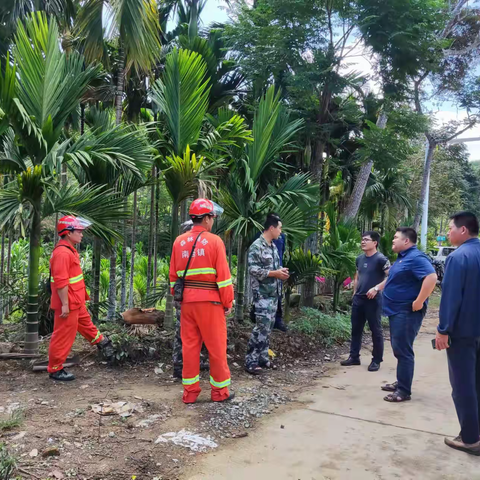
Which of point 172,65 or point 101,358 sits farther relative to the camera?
point 172,65

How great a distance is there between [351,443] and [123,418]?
74.4 inches

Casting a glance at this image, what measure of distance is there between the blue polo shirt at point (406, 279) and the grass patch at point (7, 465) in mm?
3558

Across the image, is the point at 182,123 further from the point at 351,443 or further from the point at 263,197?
the point at 351,443

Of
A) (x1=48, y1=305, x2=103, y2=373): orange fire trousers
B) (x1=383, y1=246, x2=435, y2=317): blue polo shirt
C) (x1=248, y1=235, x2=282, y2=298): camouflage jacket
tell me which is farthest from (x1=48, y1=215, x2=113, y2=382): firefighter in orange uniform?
(x1=383, y1=246, x2=435, y2=317): blue polo shirt

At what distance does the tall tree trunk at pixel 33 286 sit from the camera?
5066 millimetres

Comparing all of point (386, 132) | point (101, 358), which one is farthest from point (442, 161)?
point (101, 358)

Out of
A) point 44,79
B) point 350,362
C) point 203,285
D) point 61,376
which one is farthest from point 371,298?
point 44,79

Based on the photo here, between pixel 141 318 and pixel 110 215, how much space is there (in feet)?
5.26

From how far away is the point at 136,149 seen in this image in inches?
210

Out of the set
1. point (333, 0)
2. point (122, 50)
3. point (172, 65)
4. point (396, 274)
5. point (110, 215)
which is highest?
point (333, 0)

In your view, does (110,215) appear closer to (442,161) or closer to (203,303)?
(203,303)

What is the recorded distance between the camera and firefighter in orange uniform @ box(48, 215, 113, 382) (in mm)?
4594

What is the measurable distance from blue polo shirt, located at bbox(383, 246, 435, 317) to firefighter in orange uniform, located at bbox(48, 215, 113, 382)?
3281 mm

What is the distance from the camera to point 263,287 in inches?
209
